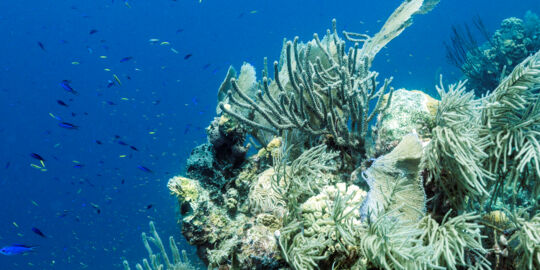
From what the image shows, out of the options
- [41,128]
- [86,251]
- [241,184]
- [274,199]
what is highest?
[41,128]

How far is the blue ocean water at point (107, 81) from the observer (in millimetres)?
52562

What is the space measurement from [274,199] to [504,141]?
7.78 feet

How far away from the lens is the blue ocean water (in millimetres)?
52562

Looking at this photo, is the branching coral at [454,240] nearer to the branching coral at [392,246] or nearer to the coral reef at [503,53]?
the branching coral at [392,246]

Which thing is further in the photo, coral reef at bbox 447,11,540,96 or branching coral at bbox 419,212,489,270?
coral reef at bbox 447,11,540,96

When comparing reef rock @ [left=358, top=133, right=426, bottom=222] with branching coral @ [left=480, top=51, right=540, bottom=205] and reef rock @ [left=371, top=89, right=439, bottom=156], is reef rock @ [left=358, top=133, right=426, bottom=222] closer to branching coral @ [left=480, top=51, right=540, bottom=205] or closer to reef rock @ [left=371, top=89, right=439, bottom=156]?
branching coral @ [left=480, top=51, right=540, bottom=205]

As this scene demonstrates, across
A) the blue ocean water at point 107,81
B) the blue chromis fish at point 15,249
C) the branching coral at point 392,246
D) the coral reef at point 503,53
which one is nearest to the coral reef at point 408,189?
the branching coral at point 392,246

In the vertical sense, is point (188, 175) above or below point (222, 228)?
above

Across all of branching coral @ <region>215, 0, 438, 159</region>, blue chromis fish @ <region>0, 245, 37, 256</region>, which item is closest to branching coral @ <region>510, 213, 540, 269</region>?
branching coral @ <region>215, 0, 438, 159</region>

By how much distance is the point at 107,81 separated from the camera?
2200 inches

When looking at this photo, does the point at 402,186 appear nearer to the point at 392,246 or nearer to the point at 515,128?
the point at 392,246

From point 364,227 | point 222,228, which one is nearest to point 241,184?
point 222,228

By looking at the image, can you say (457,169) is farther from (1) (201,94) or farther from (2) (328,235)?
(1) (201,94)

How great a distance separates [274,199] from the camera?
12.3 ft
